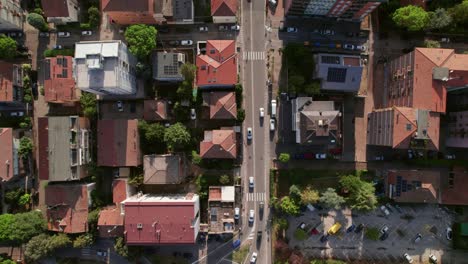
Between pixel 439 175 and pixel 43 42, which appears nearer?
pixel 439 175

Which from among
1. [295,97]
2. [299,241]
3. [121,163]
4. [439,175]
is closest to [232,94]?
[295,97]

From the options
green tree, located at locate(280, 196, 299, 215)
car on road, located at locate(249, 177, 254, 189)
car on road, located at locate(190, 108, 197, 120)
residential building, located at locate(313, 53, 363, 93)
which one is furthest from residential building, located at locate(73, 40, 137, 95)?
green tree, located at locate(280, 196, 299, 215)

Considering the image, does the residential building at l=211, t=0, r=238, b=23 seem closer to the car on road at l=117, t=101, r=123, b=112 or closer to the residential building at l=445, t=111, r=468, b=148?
the car on road at l=117, t=101, r=123, b=112

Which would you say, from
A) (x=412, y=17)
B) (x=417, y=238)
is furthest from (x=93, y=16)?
(x=417, y=238)

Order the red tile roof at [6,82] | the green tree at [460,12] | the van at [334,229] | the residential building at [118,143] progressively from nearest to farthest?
the green tree at [460,12] < the red tile roof at [6,82] < the residential building at [118,143] < the van at [334,229]

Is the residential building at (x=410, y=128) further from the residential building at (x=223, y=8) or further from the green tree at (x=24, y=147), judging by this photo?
the green tree at (x=24, y=147)

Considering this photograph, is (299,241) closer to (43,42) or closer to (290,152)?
(290,152)

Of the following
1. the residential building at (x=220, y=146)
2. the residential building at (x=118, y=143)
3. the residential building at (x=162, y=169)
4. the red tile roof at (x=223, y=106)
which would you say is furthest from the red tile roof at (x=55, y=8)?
the residential building at (x=220, y=146)
